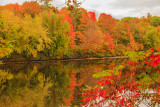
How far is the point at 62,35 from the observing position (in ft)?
104

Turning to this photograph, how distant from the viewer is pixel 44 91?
37.7ft

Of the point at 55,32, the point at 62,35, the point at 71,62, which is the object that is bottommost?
the point at 71,62

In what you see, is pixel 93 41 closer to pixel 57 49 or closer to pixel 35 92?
pixel 57 49

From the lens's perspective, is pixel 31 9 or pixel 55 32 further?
pixel 31 9

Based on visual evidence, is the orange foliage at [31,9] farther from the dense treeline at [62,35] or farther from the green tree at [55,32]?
the green tree at [55,32]

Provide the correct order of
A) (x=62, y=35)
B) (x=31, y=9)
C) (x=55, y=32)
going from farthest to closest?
(x=31, y=9), (x=62, y=35), (x=55, y=32)

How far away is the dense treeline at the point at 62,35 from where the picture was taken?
87.3 ft

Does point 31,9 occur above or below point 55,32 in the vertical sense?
above

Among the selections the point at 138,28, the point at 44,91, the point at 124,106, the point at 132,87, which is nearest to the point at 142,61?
the point at 132,87

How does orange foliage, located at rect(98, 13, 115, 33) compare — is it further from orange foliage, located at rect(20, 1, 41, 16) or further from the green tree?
the green tree

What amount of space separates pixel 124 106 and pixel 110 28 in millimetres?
46709

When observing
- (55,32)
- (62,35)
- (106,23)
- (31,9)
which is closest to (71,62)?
(62,35)

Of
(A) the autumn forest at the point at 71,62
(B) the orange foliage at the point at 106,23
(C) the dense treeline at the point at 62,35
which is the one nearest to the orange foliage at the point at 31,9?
(C) the dense treeline at the point at 62,35

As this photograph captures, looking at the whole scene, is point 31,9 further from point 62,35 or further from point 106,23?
point 106,23
